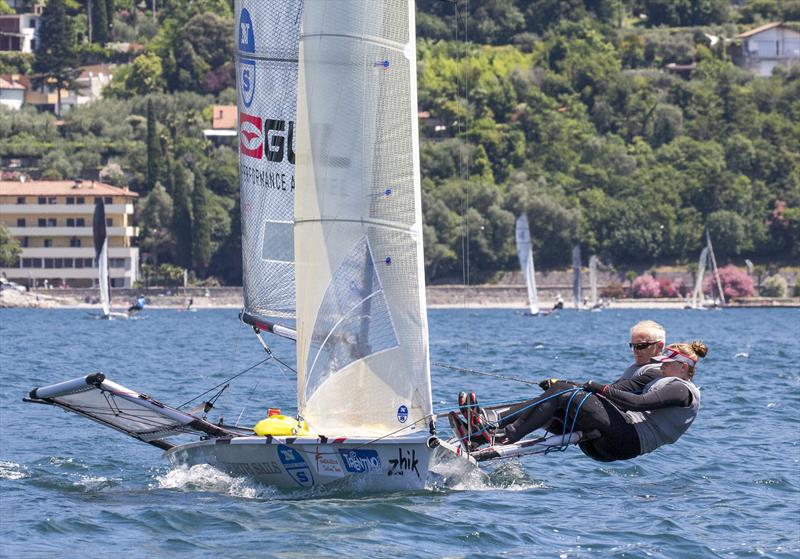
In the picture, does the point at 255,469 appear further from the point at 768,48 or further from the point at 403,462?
the point at 768,48

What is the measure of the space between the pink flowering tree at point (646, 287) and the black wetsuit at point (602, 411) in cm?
9802

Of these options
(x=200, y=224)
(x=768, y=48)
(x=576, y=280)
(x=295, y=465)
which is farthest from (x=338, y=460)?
(x=768, y=48)

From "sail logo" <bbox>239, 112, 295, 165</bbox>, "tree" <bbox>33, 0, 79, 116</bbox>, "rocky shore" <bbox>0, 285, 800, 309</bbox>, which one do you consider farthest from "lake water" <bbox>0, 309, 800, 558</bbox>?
"tree" <bbox>33, 0, 79, 116</bbox>

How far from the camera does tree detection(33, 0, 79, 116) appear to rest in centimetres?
15812

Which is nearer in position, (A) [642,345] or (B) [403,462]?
(A) [642,345]

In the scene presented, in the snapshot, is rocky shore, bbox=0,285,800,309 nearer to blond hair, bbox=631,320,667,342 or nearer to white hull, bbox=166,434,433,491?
white hull, bbox=166,434,433,491

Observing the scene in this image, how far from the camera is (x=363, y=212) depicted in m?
17.2

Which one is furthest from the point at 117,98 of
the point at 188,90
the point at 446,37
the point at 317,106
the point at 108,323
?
the point at 317,106

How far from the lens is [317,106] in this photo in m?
17.3

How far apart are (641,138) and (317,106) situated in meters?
121

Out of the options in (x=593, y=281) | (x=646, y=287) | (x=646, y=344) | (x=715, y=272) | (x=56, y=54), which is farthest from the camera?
(x=56, y=54)

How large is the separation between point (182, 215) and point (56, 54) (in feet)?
164

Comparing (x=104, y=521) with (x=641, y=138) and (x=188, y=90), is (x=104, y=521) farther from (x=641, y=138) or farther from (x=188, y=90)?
(x=188, y=90)

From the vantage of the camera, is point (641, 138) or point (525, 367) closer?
point (525, 367)
